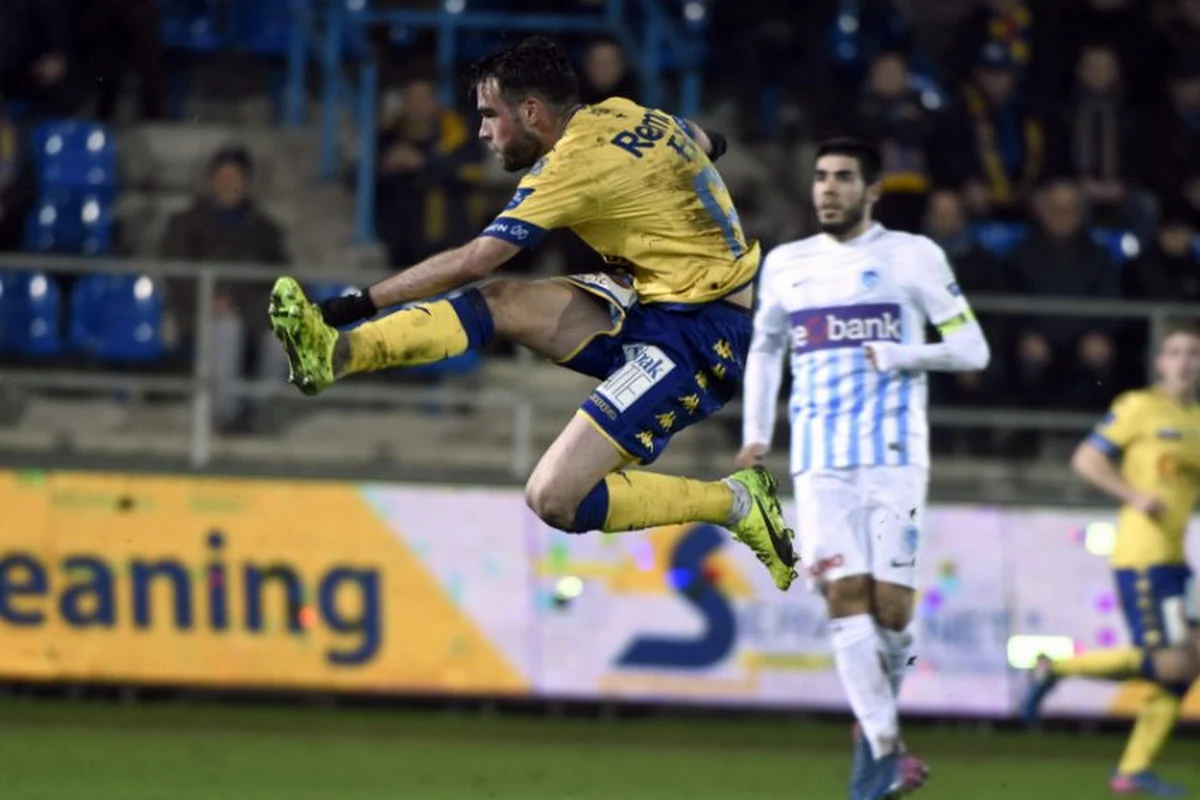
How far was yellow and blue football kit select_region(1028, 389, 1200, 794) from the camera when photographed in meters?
11.1

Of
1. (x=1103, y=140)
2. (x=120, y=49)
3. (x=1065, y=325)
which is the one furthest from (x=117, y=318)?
(x=1103, y=140)

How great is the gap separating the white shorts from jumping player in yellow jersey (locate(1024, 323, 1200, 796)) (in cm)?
188

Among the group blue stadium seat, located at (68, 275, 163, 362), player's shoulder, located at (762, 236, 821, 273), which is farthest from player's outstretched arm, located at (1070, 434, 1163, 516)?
blue stadium seat, located at (68, 275, 163, 362)

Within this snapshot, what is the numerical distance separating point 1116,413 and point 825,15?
6290 mm

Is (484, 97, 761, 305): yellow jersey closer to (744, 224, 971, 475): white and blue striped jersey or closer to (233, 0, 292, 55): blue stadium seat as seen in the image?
(744, 224, 971, 475): white and blue striped jersey

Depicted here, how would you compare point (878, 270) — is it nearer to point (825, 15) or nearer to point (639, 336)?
point (639, 336)

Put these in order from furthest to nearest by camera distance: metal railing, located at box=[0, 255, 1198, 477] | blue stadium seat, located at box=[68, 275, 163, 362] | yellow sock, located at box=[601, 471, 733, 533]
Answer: blue stadium seat, located at box=[68, 275, 163, 362] < metal railing, located at box=[0, 255, 1198, 477] < yellow sock, located at box=[601, 471, 733, 533]

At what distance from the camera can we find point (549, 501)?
827 cm

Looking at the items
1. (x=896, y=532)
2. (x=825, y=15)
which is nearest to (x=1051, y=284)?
(x=825, y=15)

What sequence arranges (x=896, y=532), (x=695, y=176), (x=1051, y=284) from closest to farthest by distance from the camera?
(x=695, y=176)
(x=896, y=532)
(x=1051, y=284)

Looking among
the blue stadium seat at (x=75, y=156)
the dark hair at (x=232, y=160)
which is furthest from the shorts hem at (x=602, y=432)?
the blue stadium seat at (x=75, y=156)

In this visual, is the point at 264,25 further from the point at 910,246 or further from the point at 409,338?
the point at 409,338

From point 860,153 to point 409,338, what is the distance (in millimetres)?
2417

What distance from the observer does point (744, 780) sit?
10.8 metres
